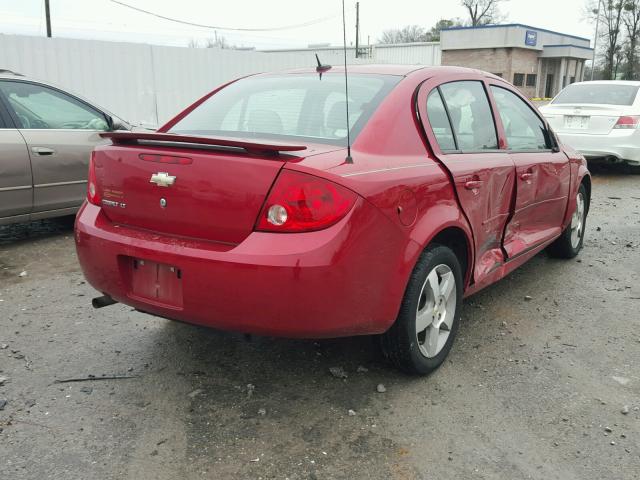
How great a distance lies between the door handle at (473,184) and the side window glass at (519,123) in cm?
72

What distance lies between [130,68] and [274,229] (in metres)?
12.4

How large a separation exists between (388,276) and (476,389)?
0.86 m

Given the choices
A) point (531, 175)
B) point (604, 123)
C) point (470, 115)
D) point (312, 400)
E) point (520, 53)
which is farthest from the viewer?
point (520, 53)

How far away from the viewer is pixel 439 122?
330 centimetres

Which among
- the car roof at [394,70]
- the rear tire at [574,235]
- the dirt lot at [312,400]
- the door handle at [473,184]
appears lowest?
the dirt lot at [312,400]

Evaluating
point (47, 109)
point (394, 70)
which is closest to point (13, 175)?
point (47, 109)

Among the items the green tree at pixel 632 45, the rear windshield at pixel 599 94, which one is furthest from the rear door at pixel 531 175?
the green tree at pixel 632 45

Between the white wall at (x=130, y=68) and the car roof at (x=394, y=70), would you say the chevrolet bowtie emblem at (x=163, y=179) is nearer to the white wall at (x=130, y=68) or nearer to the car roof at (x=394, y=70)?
the car roof at (x=394, y=70)

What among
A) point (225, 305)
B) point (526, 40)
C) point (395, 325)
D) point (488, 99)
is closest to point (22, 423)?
point (225, 305)

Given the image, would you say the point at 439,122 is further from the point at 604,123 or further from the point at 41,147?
the point at 604,123

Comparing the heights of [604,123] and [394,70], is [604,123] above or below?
below

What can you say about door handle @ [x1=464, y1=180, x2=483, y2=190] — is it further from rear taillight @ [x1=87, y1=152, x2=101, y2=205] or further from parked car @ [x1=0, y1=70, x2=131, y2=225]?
parked car @ [x1=0, y1=70, x2=131, y2=225]

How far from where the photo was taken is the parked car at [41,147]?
5.25 m

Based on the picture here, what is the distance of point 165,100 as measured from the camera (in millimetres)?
14531
